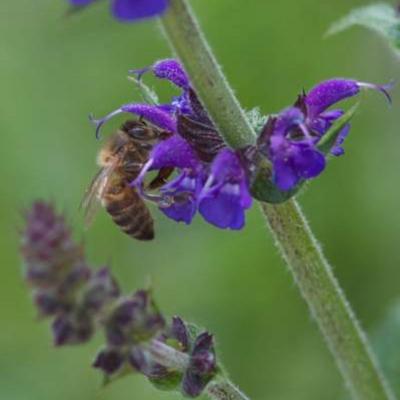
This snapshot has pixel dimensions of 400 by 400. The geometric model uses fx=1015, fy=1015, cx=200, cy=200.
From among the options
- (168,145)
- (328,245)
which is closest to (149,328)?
(168,145)

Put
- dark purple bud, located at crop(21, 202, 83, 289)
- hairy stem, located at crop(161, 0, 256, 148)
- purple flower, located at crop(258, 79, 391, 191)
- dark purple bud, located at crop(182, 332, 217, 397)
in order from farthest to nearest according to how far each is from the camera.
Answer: dark purple bud, located at crop(182, 332, 217, 397) < purple flower, located at crop(258, 79, 391, 191) < hairy stem, located at crop(161, 0, 256, 148) < dark purple bud, located at crop(21, 202, 83, 289)

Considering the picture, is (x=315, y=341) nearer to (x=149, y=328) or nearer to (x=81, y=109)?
(x=81, y=109)

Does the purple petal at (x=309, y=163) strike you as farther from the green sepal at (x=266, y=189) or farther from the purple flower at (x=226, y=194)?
the purple flower at (x=226, y=194)

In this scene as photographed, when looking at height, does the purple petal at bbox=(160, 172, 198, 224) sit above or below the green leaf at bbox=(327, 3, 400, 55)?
below

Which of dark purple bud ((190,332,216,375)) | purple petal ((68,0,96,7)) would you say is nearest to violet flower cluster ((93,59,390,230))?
dark purple bud ((190,332,216,375))

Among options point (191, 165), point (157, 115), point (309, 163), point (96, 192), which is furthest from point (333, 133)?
point (96, 192)

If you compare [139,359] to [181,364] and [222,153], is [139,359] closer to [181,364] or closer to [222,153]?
[181,364]

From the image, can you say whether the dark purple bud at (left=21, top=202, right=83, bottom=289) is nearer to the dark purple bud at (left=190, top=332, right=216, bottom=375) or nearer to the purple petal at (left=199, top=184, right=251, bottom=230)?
A: the purple petal at (left=199, top=184, right=251, bottom=230)
